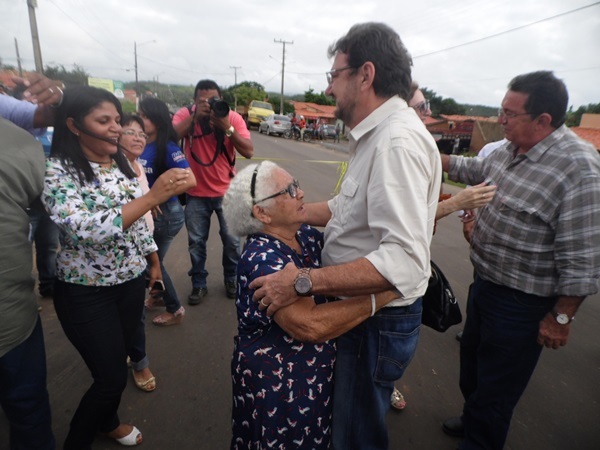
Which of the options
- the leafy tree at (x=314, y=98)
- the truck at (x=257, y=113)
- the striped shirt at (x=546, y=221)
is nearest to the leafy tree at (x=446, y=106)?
the leafy tree at (x=314, y=98)

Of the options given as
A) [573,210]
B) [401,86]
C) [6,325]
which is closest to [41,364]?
[6,325]

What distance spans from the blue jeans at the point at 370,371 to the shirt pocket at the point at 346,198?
450 mm

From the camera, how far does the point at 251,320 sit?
4.80 feet

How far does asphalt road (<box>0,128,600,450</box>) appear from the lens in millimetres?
2252

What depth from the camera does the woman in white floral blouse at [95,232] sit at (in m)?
1.57

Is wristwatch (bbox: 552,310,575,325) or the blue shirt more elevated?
the blue shirt

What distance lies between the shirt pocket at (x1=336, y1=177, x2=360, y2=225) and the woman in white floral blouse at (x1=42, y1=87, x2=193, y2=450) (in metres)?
0.74

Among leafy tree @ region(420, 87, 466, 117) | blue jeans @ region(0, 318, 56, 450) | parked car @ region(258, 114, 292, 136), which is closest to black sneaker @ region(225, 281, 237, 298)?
blue jeans @ region(0, 318, 56, 450)

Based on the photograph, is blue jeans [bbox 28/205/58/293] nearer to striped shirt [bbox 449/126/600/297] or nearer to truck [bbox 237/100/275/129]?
striped shirt [bbox 449/126/600/297]

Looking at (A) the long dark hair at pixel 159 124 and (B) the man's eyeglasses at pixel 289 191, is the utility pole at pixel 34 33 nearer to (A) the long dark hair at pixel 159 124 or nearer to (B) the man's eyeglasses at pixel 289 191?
(A) the long dark hair at pixel 159 124

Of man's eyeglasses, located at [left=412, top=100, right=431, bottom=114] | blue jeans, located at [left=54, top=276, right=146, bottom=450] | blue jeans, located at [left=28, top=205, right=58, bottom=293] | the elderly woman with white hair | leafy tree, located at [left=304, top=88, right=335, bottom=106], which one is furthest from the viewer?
leafy tree, located at [left=304, top=88, right=335, bottom=106]

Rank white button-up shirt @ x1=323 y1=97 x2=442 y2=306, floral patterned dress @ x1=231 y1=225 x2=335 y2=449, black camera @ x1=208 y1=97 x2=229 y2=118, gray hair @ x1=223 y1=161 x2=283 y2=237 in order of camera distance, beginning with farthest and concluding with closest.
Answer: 1. black camera @ x1=208 y1=97 x2=229 y2=118
2. gray hair @ x1=223 y1=161 x2=283 y2=237
3. floral patterned dress @ x1=231 y1=225 x2=335 y2=449
4. white button-up shirt @ x1=323 y1=97 x2=442 y2=306

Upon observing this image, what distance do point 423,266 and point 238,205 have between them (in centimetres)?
82

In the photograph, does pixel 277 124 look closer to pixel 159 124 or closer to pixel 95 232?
pixel 159 124
